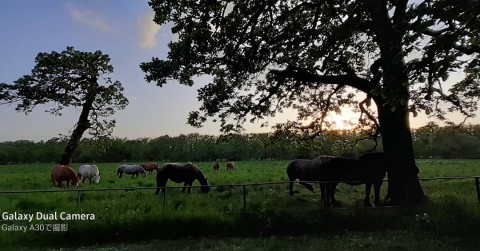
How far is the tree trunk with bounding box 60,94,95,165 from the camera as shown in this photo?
89.1ft

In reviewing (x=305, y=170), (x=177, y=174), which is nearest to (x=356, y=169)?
(x=305, y=170)

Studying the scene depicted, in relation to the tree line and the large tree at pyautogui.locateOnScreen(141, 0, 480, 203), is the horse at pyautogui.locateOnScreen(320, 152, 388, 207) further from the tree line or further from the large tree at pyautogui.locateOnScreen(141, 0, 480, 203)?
the tree line

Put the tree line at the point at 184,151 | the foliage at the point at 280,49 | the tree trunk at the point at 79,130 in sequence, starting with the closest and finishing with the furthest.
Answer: the foliage at the point at 280,49 < the tree trunk at the point at 79,130 < the tree line at the point at 184,151

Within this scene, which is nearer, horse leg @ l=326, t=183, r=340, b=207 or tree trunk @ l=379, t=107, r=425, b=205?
tree trunk @ l=379, t=107, r=425, b=205

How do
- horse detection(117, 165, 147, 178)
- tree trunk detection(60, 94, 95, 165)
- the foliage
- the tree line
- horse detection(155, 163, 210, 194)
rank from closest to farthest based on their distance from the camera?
the foliage < horse detection(155, 163, 210, 194) < tree trunk detection(60, 94, 95, 165) < horse detection(117, 165, 147, 178) < the tree line

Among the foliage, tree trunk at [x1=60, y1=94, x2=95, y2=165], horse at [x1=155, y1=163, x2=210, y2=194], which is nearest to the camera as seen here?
the foliage

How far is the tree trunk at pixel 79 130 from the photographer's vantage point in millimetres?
27169

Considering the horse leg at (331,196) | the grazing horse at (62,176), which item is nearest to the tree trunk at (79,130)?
the grazing horse at (62,176)

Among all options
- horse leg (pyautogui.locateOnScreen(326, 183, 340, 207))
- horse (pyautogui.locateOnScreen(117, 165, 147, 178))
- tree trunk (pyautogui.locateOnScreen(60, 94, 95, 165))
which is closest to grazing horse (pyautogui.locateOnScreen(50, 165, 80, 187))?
tree trunk (pyautogui.locateOnScreen(60, 94, 95, 165))

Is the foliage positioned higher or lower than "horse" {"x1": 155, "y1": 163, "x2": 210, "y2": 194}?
higher

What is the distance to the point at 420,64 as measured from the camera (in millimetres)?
7965

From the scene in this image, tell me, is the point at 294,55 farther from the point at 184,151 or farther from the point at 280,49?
the point at 184,151

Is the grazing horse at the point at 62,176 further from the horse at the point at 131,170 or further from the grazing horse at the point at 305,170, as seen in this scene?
the horse at the point at 131,170

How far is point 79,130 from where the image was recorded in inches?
1085
